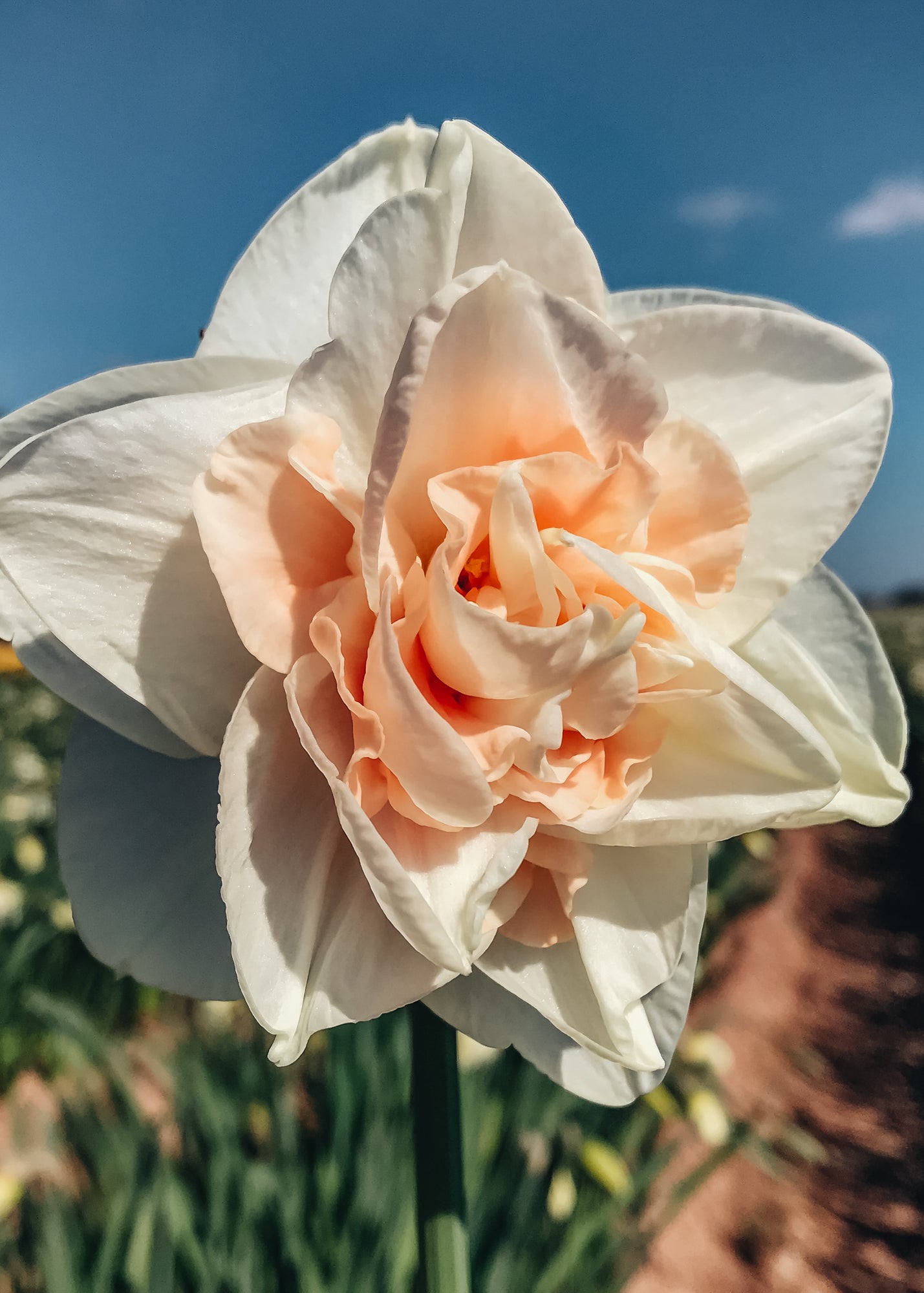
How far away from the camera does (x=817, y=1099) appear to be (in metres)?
3.29

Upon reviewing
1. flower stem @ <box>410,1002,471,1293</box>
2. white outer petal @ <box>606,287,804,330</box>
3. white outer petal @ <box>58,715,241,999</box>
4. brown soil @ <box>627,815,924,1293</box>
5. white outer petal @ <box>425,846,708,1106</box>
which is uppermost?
white outer petal @ <box>606,287,804,330</box>

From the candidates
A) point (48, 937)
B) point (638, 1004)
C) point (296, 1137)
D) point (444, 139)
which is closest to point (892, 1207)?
point (296, 1137)

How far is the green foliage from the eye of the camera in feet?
4.91

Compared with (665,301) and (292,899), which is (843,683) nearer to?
(665,301)

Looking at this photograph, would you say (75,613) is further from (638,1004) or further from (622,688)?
(638,1004)

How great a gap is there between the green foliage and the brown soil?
0.39m

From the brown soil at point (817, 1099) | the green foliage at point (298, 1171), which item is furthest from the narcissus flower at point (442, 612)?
the brown soil at point (817, 1099)

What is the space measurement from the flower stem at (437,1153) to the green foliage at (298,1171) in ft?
2.97

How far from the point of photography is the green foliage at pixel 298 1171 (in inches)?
58.9

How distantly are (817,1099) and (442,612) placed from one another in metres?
3.58

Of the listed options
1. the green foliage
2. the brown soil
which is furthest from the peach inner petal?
the brown soil

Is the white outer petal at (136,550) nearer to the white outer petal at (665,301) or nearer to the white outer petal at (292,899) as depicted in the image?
the white outer petal at (292,899)

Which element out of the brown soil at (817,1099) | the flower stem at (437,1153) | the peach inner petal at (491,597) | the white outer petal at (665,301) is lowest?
the brown soil at (817,1099)

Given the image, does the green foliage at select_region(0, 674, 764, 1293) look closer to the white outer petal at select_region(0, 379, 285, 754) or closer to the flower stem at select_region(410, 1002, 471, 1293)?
the flower stem at select_region(410, 1002, 471, 1293)
